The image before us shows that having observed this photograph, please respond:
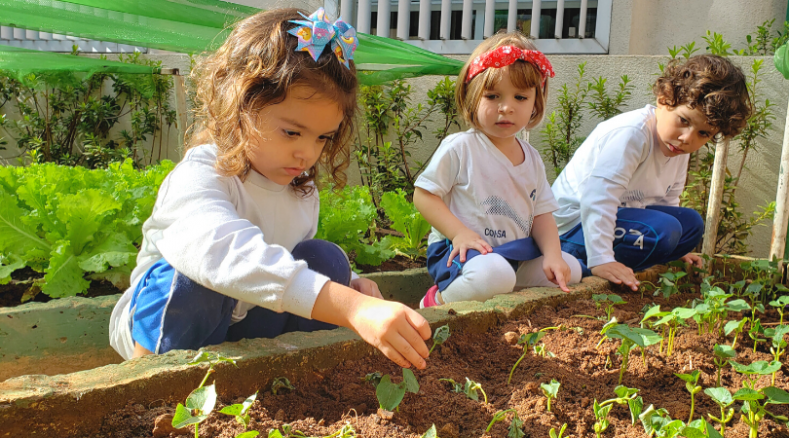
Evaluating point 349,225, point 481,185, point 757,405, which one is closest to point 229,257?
point 757,405

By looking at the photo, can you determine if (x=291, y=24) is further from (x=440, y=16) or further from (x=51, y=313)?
(x=440, y=16)

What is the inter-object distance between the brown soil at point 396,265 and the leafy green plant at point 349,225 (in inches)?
2.9

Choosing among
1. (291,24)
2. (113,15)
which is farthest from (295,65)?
(113,15)

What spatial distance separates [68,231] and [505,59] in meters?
1.80

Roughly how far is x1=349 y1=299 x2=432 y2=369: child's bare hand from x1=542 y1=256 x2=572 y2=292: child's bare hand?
1.21m

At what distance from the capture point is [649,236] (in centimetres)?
267

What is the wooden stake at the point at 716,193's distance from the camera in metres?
2.83

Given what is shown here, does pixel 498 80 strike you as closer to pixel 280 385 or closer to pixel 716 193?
pixel 716 193

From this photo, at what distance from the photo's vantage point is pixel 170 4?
2.58 meters

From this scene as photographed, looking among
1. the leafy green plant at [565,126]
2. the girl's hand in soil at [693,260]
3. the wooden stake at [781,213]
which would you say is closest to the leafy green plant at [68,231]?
the girl's hand in soil at [693,260]

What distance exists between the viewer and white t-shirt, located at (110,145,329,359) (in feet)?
3.75

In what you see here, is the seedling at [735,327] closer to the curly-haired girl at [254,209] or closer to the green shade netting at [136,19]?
the curly-haired girl at [254,209]

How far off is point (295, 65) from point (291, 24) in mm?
170

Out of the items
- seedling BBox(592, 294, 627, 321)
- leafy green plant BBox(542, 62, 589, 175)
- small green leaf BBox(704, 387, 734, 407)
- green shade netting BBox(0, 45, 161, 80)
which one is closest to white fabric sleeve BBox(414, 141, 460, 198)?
seedling BBox(592, 294, 627, 321)
